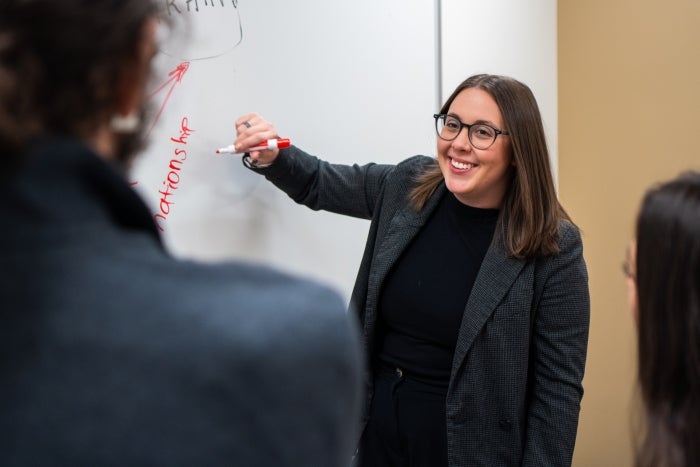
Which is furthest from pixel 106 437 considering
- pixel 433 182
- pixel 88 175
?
pixel 433 182

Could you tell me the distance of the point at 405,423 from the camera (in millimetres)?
1400

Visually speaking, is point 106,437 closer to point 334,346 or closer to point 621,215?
point 334,346

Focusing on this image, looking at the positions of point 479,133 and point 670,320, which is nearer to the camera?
point 670,320

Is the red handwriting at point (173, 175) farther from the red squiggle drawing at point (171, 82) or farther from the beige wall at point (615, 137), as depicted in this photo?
the beige wall at point (615, 137)

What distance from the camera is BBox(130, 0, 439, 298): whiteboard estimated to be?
52.8 inches

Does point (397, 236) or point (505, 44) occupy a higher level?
point (505, 44)

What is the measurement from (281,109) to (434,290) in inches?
20.2

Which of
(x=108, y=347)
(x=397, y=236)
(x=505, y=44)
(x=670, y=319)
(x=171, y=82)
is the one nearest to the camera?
(x=108, y=347)

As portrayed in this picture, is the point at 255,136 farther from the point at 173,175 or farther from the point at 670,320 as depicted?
the point at 670,320

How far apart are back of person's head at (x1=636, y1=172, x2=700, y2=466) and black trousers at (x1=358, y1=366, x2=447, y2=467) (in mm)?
643

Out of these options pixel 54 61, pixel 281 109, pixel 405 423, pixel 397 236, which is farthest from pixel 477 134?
pixel 54 61

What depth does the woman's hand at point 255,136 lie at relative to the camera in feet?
4.50

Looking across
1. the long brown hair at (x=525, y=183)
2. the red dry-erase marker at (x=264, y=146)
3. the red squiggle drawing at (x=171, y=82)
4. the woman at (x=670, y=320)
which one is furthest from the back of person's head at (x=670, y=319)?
the red squiggle drawing at (x=171, y=82)

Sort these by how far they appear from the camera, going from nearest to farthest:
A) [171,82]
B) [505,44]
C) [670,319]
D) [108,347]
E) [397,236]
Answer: [108,347] < [670,319] < [171,82] < [397,236] < [505,44]
